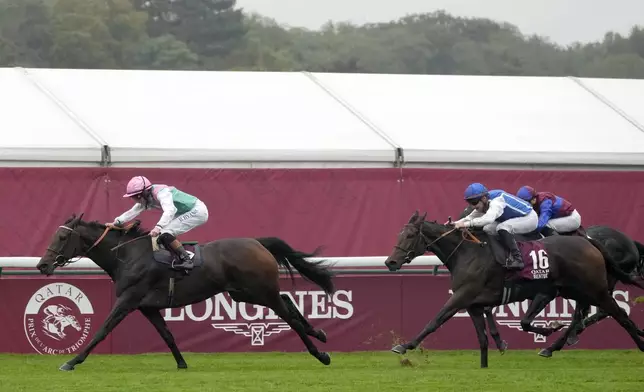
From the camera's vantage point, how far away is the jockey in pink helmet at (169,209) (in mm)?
10891

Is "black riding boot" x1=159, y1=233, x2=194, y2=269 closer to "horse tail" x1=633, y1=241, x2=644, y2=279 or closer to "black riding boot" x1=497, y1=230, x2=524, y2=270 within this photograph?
"black riding boot" x1=497, y1=230, x2=524, y2=270

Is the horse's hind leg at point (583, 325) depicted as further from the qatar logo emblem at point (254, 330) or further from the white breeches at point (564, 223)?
the qatar logo emblem at point (254, 330)

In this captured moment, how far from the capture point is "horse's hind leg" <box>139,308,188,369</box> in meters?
11.1

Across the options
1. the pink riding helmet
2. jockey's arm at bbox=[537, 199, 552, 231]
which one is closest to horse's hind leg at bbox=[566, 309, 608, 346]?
jockey's arm at bbox=[537, 199, 552, 231]

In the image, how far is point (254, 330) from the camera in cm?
1330

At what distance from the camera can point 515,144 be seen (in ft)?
52.7

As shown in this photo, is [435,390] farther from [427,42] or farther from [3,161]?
[427,42]

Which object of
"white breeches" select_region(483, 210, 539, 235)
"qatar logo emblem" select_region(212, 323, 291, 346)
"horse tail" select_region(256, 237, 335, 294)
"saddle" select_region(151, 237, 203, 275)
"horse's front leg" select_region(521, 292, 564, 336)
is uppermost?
"white breeches" select_region(483, 210, 539, 235)

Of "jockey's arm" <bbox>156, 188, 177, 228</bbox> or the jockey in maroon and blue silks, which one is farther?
the jockey in maroon and blue silks

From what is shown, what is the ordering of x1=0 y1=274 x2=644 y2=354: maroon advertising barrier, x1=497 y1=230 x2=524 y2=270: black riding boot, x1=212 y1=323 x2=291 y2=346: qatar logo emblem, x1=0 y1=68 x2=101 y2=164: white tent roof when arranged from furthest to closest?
1. x1=0 y1=68 x2=101 y2=164: white tent roof
2. x1=212 y1=323 x2=291 y2=346: qatar logo emblem
3. x1=0 y1=274 x2=644 y2=354: maroon advertising barrier
4. x1=497 y1=230 x2=524 y2=270: black riding boot

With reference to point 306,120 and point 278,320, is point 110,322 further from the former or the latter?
point 306,120

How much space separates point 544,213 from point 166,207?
3987mm

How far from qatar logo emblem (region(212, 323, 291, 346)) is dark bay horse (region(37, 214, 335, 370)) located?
189 centimetres

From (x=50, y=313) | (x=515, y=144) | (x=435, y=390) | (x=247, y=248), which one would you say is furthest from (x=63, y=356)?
(x=515, y=144)
